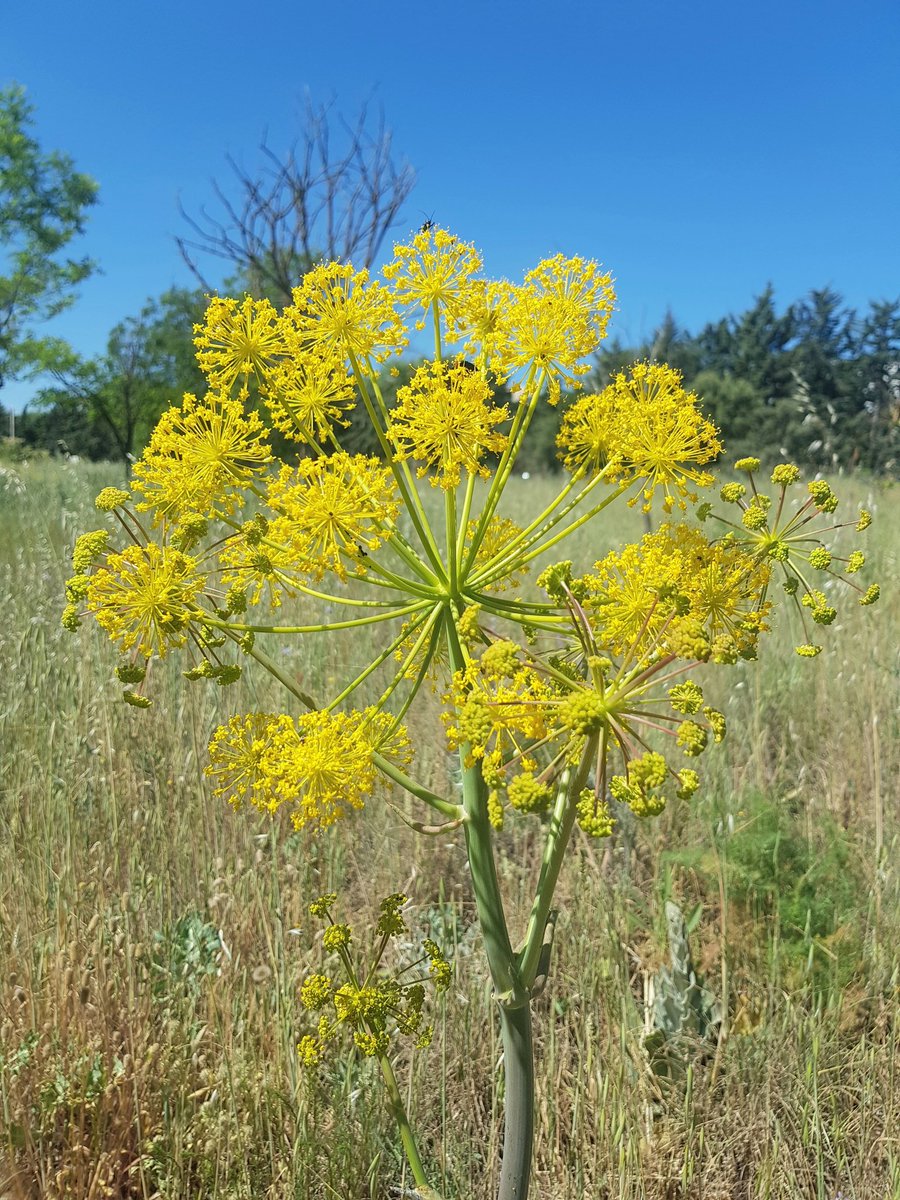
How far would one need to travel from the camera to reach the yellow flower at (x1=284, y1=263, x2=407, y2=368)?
4.00 feet

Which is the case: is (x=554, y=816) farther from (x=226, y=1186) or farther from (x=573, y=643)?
(x=226, y=1186)

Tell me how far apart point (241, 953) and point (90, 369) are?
121 feet

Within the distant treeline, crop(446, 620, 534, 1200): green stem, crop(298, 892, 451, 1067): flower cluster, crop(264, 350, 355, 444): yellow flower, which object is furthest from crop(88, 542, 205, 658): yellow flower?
the distant treeline

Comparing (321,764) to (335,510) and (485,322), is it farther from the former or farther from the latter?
(485,322)

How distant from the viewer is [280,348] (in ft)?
4.23

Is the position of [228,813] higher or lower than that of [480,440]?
lower

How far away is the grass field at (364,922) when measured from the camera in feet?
5.93

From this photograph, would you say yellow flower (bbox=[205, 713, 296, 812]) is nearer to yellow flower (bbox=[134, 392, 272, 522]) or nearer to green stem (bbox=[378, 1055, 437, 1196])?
yellow flower (bbox=[134, 392, 272, 522])

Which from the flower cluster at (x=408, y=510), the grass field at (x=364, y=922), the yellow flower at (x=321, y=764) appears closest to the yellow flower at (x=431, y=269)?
the flower cluster at (x=408, y=510)

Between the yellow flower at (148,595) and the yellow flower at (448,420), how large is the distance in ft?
1.21

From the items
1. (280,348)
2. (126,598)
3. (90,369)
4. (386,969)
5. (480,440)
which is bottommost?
(386,969)

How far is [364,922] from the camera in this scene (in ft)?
8.57

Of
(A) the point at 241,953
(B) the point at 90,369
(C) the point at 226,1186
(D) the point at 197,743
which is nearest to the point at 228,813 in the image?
(D) the point at 197,743

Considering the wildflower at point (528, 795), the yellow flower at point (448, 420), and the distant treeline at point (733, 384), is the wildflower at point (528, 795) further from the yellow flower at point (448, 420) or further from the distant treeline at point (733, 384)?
the distant treeline at point (733, 384)
